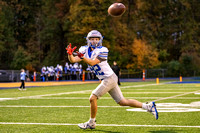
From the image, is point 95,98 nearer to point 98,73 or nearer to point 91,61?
point 98,73

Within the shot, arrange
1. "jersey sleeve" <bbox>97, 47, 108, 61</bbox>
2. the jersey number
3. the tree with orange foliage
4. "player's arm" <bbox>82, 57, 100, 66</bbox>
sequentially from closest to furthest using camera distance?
"player's arm" <bbox>82, 57, 100, 66</bbox> → "jersey sleeve" <bbox>97, 47, 108, 61</bbox> → the jersey number → the tree with orange foliage

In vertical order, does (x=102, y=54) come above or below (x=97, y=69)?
above

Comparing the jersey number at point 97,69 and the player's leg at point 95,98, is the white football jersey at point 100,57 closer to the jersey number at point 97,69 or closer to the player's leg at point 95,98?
the jersey number at point 97,69

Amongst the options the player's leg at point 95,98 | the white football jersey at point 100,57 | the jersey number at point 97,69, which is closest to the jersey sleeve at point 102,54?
the white football jersey at point 100,57

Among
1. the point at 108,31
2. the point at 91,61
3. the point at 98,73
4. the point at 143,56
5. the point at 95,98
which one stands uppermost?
the point at 108,31

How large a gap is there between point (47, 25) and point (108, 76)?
161 feet

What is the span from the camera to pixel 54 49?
2224 inches

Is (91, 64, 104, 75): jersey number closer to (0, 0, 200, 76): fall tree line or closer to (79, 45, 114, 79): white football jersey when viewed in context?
(79, 45, 114, 79): white football jersey

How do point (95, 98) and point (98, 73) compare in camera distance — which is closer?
point (95, 98)

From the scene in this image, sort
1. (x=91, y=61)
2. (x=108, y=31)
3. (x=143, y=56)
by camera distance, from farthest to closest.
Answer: (x=143, y=56)
(x=108, y=31)
(x=91, y=61)

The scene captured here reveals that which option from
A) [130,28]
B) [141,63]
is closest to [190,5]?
[130,28]

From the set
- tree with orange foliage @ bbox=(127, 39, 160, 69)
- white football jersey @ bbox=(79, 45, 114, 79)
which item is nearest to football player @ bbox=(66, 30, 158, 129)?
white football jersey @ bbox=(79, 45, 114, 79)

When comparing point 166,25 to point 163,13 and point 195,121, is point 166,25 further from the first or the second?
point 195,121

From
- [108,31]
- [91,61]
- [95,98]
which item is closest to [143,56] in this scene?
[108,31]
